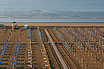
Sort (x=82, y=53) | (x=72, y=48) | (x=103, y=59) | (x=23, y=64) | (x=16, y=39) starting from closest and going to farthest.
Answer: (x=23, y=64), (x=103, y=59), (x=82, y=53), (x=72, y=48), (x=16, y=39)

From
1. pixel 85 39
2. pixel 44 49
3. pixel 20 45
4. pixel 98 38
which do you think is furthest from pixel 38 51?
pixel 98 38

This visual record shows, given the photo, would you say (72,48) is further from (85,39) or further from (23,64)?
(23,64)

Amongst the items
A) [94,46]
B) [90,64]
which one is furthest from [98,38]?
[90,64]

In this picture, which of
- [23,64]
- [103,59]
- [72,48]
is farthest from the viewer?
[72,48]

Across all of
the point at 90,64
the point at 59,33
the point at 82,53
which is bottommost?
the point at 90,64

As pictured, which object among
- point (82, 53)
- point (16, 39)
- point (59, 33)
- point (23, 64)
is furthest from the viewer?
point (59, 33)

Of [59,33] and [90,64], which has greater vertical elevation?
[59,33]

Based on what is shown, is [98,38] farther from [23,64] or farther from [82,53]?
[23,64]

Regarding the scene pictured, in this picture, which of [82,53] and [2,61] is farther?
[82,53]

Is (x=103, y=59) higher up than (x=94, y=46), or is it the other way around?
(x=94, y=46)
